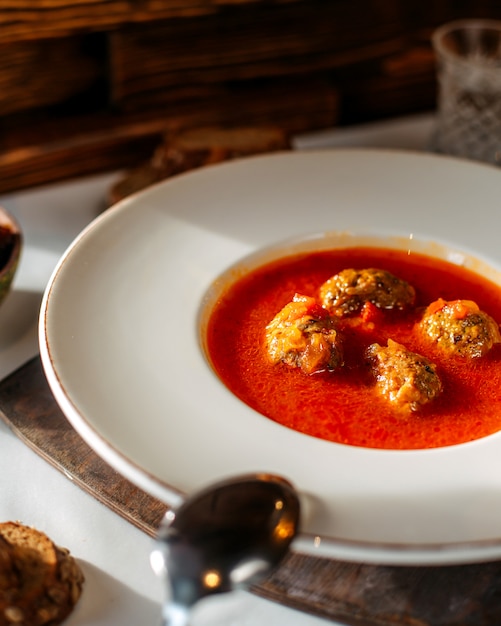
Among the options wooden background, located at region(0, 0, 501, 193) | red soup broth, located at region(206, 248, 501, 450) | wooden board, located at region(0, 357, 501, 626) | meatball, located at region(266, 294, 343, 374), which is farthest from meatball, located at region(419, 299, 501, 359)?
wooden background, located at region(0, 0, 501, 193)

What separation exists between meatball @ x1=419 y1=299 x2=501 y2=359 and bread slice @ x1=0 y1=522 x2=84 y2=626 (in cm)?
94

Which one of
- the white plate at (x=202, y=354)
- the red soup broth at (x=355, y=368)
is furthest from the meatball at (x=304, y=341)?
the white plate at (x=202, y=354)

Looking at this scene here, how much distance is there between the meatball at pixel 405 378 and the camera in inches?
68.1

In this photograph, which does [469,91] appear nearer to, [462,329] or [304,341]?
[462,329]

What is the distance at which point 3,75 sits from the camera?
279cm

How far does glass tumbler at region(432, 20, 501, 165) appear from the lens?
9.23ft

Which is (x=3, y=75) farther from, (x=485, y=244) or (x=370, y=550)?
(x=370, y=550)

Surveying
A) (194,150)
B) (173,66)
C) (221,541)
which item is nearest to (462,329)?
(221,541)

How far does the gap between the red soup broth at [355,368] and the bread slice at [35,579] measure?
19.2 inches

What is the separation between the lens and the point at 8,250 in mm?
2146

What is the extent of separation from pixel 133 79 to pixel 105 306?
138 cm

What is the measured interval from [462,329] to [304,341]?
373 millimetres

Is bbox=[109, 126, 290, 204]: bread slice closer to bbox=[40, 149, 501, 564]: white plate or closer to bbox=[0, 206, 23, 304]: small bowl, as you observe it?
bbox=[40, 149, 501, 564]: white plate

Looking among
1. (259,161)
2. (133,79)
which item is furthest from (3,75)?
(259,161)
